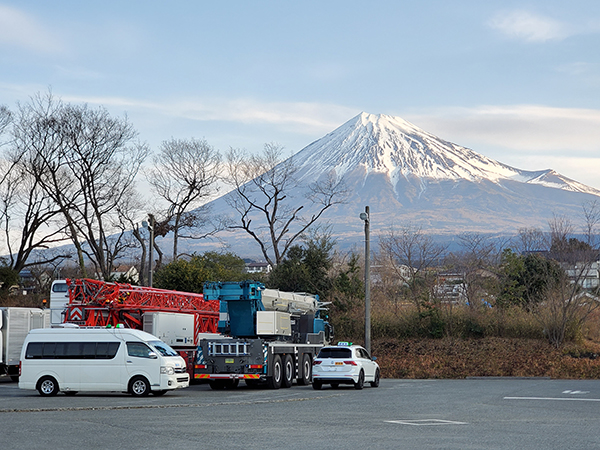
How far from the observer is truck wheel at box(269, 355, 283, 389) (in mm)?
25969

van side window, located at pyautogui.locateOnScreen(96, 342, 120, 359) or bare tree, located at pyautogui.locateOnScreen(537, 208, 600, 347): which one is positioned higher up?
bare tree, located at pyautogui.locateOnScreen(537, 208, 600, 347)

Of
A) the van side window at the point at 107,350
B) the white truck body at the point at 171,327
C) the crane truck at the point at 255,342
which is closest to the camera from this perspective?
the van side window at the point at 107,350

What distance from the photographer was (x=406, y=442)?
39.9 feet

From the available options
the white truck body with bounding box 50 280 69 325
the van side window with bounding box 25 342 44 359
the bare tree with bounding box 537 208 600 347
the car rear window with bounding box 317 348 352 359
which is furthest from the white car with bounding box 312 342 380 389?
the bare tree with bounding box 537 208 600 347

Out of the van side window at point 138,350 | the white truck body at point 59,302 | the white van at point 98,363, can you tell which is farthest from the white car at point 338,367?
the white truck body at point 59,302

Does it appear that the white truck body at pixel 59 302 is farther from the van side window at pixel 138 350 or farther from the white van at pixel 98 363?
the van side window at pixel 138 350

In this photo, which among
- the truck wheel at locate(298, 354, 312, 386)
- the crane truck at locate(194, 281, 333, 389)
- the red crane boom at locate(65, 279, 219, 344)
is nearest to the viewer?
the crane truck at locate(194, 281, 333, 389)

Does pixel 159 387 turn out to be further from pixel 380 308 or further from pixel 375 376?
pixel 380 308

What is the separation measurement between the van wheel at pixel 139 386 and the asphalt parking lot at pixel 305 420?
1.65 feet

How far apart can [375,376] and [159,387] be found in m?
8.92

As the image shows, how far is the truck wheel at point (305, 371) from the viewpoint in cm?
A: 2881

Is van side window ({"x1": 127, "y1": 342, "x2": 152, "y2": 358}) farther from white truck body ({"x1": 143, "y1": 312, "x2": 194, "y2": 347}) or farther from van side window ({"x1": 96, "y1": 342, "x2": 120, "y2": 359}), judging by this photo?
white truck body ({"x1": 143, "y1": 312, "x2": 194, "y2": 347})

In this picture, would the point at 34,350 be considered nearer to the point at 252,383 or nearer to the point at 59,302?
the point at 59,302

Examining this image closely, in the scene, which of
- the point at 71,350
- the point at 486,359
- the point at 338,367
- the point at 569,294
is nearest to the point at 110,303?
the point at 71,350
